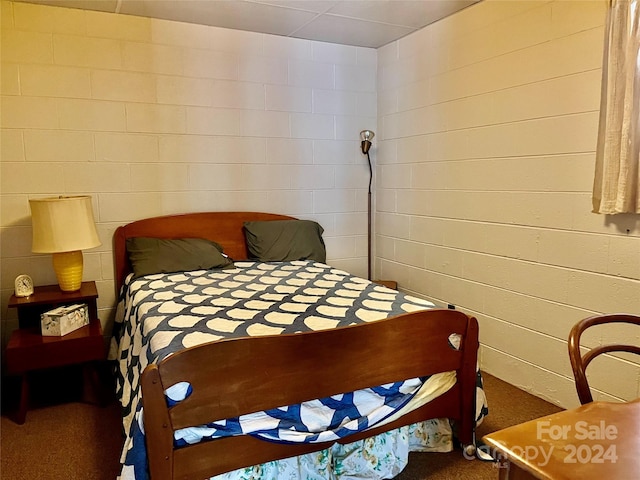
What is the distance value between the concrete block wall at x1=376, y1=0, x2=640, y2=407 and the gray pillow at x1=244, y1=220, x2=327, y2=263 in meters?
0.75

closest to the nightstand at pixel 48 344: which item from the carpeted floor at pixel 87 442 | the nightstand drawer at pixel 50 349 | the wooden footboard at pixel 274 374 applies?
the nightstand drawer at pixel 50 349

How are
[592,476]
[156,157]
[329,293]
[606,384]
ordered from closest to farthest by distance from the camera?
[592,476]
[606,384]
[329,293]
[156,157]

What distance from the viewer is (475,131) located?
3051 mm

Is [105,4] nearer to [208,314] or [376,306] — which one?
[208,314]

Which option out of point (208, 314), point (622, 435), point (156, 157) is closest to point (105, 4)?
point (156, 157)

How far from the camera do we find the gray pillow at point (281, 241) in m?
3.46

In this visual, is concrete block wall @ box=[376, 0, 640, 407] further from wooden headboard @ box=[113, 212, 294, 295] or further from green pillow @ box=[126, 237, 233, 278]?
green pillow @ box=[126, 237, 233, 278]

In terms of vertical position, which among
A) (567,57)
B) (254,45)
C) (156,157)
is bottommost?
(156,157)

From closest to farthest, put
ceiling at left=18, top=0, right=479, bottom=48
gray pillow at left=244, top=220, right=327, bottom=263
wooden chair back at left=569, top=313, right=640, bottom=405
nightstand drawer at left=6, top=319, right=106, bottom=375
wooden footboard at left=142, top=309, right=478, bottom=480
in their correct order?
1. wooden chair back at left=569, top=313, right=640, bottom=405
2. wooden footboard at left=142, top=309, right=478, bottom=480
3. nightstand drawer at left=6, top=319, right=106, bottom=375
4. ceiling at left=18, top=0, right=479, bottom=48
5. gray pillow at left=244, top=220, right=327, bottom=263

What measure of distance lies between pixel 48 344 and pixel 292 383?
1571mm

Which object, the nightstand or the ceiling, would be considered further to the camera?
the ceiling

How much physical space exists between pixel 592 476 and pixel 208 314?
5.40 feet

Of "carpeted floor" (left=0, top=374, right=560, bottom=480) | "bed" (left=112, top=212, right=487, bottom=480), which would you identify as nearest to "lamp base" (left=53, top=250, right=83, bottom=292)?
"bed" (left=112, top=212, right=487, bottom=480)

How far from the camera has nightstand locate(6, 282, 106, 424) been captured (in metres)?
2.48
